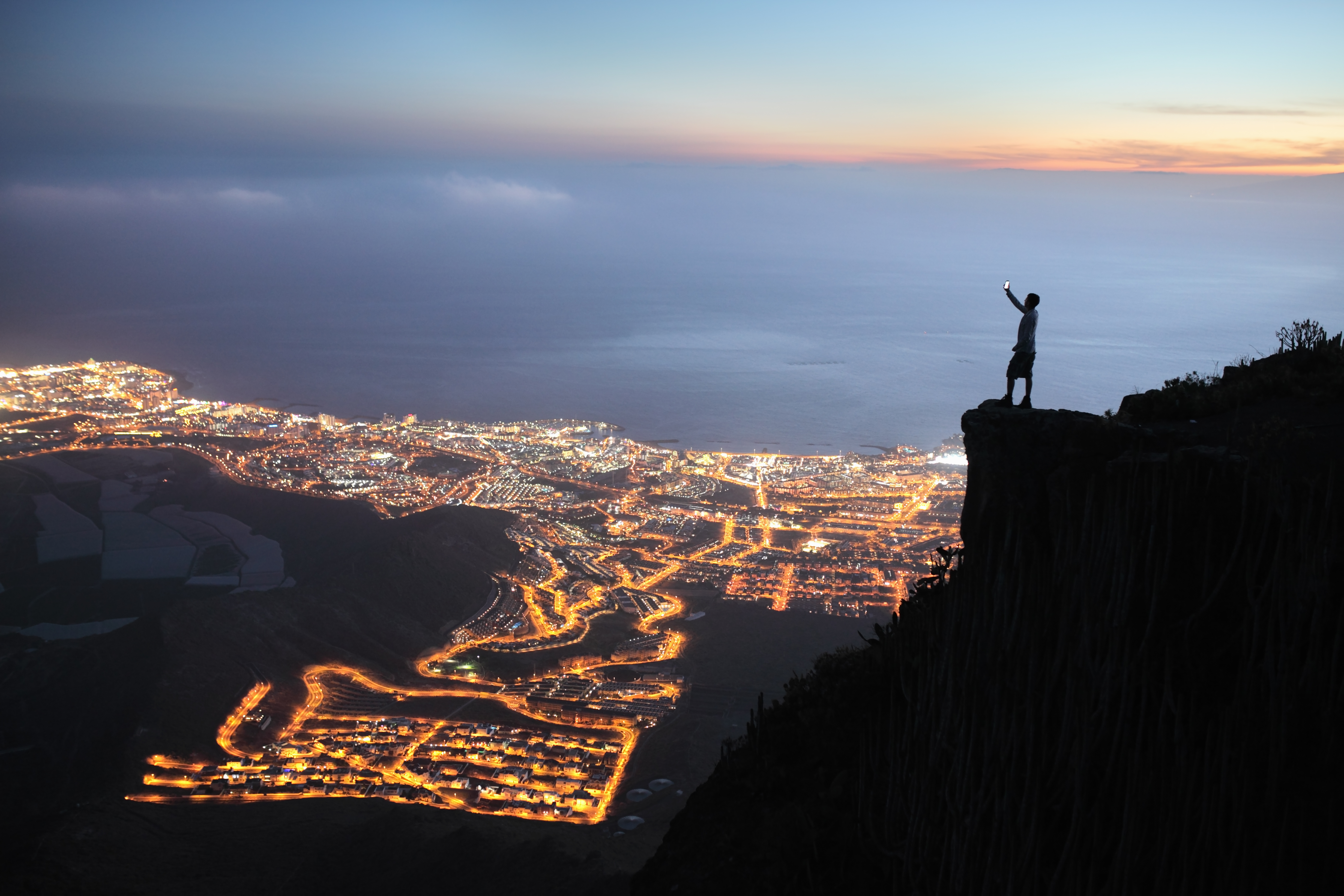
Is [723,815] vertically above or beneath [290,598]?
above

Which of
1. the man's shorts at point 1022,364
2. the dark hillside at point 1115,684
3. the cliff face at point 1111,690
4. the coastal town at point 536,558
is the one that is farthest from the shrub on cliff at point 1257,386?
the coastal town at point 536,558

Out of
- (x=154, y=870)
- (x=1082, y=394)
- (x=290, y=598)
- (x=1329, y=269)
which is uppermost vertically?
(x=1329, y=269)

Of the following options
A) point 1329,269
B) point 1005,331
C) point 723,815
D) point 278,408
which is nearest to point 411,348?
point 278,408

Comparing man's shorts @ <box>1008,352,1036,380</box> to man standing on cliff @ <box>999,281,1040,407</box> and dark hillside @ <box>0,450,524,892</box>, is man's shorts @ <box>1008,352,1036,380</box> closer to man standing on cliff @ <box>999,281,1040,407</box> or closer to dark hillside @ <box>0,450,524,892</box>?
man standing on cliff @ <box>999,281,1040,407</box>

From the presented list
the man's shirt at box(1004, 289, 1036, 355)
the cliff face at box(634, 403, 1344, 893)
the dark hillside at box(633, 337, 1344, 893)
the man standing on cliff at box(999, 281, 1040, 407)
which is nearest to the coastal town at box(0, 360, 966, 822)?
the dark hillside at box(633, 337, 1344, 893)

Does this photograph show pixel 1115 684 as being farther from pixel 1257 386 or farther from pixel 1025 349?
pixel 1257 386

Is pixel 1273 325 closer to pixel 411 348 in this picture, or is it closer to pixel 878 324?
pixel 878 324
